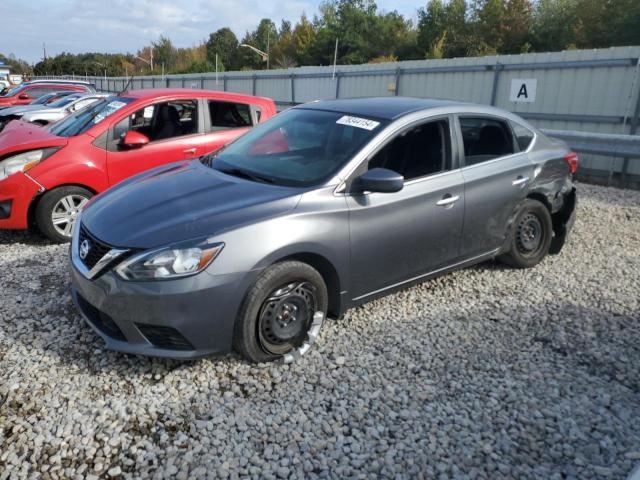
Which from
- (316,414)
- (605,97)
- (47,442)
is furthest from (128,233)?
(605,97)

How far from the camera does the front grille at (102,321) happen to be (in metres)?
3.02

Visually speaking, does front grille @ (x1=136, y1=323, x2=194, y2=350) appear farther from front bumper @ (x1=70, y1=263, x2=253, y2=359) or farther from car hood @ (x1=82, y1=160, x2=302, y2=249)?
car hood @ (x1=82, y1=160, x2=302, y2=249)

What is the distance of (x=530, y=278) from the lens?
4.80 m

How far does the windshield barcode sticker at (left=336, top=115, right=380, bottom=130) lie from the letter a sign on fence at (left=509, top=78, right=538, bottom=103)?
875cm

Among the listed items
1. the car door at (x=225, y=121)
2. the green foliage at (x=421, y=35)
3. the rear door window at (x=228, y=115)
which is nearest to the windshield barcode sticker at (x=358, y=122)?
the car door at (x=225, y=121)

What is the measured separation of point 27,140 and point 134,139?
114 cm

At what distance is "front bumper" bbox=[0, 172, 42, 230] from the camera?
5047mm

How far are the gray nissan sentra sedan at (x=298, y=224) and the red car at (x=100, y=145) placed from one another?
1.90 metres

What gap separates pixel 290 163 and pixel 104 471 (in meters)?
2.26

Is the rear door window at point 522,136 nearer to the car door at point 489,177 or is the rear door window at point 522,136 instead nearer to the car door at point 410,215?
the car door at point 489,177

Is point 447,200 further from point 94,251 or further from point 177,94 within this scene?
point 177,94

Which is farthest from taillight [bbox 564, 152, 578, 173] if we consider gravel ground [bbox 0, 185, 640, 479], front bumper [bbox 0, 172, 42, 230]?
front bumper [bbox 0, 172, 42, 230]

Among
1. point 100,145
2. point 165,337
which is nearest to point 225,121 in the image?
point 100,145

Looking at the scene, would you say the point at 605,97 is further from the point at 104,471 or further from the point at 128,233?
the point at 104,471
